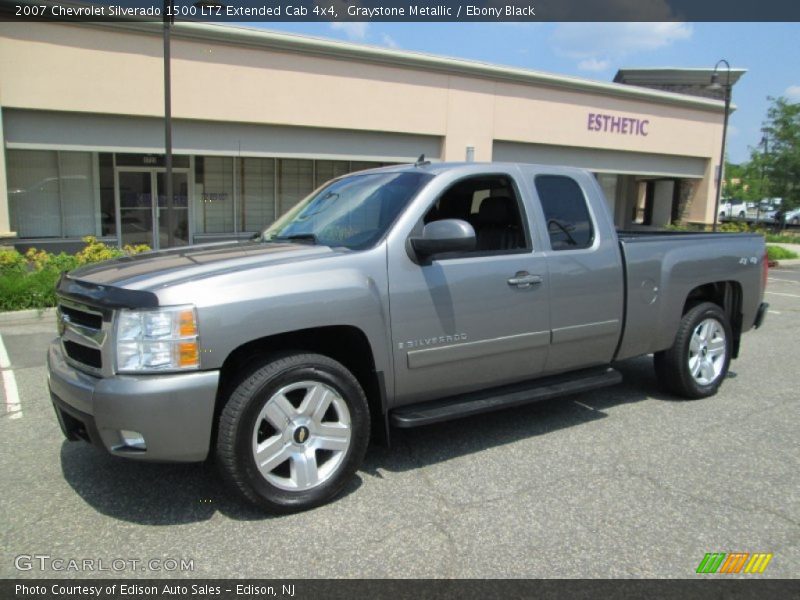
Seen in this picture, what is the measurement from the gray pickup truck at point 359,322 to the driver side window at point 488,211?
0.01m

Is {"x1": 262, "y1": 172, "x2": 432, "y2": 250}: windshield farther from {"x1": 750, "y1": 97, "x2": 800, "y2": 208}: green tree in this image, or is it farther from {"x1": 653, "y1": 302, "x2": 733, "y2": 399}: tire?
{"x1": 750, "y1": 97, "x2": 800, "y2": 208}: green tree

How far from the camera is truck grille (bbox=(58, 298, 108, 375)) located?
3.15m

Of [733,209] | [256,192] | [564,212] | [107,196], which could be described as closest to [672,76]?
[256,192]

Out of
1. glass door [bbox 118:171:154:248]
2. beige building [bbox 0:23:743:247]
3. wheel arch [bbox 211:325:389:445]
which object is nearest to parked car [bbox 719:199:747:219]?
beige building [bbox 0:23:743:247]

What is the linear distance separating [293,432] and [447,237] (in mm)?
1362

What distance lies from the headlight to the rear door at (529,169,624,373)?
7.86ft

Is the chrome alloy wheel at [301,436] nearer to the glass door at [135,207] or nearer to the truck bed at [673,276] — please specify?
the truck bed at [673,276]

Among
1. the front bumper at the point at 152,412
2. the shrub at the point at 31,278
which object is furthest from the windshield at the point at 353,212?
the shrub at the point at 31,278

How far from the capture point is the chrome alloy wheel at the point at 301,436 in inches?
130

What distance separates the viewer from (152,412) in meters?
2.97

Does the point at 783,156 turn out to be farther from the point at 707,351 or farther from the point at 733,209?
the point at 707,351

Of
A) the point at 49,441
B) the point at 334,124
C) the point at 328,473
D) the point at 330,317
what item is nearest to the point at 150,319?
the point at 330,317

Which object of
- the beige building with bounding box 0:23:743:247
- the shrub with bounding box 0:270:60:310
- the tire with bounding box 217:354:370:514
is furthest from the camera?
the beige building with bounding box 0:23:743:247

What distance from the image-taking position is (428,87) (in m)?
18.0
